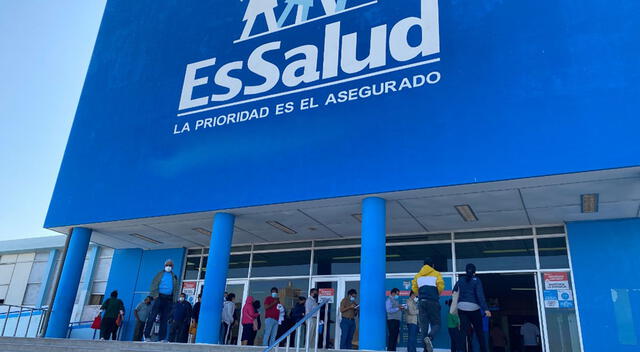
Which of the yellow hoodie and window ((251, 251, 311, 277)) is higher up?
window ((251, 251, 311, 277))

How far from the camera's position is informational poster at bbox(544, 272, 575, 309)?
10.2m

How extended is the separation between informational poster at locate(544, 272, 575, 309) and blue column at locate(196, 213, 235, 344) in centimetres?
708

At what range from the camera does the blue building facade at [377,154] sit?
8.61 m

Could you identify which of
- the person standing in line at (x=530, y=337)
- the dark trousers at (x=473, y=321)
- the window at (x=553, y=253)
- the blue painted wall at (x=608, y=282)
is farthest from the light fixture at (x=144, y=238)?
the blue painted wall at (x=608, y=282)

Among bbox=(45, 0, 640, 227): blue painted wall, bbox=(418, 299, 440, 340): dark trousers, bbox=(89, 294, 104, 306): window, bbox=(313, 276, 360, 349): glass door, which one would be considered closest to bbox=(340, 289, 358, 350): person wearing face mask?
bbox=(313, 276, 360, 349): glass door

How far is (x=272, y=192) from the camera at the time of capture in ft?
34.2

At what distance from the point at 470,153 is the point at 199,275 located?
31.5 feet

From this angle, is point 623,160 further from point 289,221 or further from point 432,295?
point 289,221

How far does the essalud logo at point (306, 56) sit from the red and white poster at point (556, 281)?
538 centimetres

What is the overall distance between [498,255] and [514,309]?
1463mm

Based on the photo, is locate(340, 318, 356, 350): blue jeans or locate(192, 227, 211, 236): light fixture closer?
locate(340, 318, 356, 350): blue jeans

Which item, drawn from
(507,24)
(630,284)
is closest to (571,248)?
(630,284)

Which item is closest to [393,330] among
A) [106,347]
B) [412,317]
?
[412,317]

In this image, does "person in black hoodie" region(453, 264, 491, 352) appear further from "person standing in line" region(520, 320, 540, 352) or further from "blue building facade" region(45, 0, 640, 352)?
"person standing in line" region(520, 320, 540, 352)
